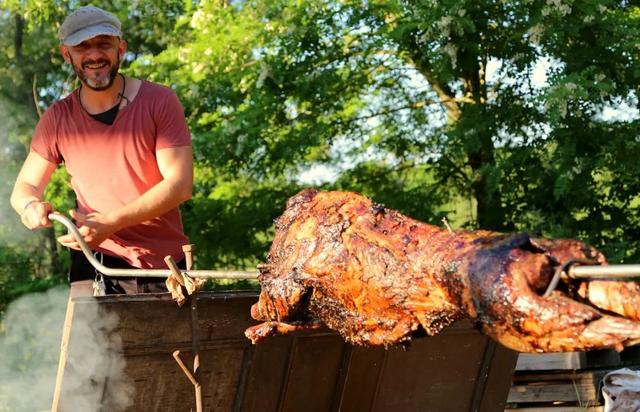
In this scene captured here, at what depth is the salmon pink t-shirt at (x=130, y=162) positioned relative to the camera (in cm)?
442

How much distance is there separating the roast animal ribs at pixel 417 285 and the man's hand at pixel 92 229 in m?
0.81

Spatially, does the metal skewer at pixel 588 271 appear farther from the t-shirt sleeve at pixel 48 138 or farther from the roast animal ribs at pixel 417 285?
A: the t-shirt sleeve at pixel 48 138

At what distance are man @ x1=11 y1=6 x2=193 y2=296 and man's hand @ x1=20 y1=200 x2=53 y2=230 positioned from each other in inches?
4.3

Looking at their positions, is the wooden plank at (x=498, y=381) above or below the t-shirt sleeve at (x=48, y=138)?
below

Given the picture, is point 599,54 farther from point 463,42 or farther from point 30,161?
point 30,161

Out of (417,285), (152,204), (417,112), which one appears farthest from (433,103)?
(417,285)

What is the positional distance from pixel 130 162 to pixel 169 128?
24cm

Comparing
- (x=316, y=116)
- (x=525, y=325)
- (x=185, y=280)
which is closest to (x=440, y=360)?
(x=185, y=280)

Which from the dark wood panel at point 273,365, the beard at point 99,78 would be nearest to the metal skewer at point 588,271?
the dark wood panel at point 273,365

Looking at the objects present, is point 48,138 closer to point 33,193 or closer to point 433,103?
point 33,193

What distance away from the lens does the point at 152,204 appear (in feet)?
13.7

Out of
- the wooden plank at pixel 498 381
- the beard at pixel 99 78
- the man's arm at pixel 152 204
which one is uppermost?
the beard at pixel 99 78

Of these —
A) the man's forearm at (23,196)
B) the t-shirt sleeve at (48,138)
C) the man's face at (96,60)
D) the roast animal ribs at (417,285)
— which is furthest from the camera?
the t-shirt sleeve at (48,138)

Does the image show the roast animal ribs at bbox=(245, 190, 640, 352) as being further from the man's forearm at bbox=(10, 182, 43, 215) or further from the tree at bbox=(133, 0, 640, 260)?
the tree at bbox=(133, 0, 640, 260)
